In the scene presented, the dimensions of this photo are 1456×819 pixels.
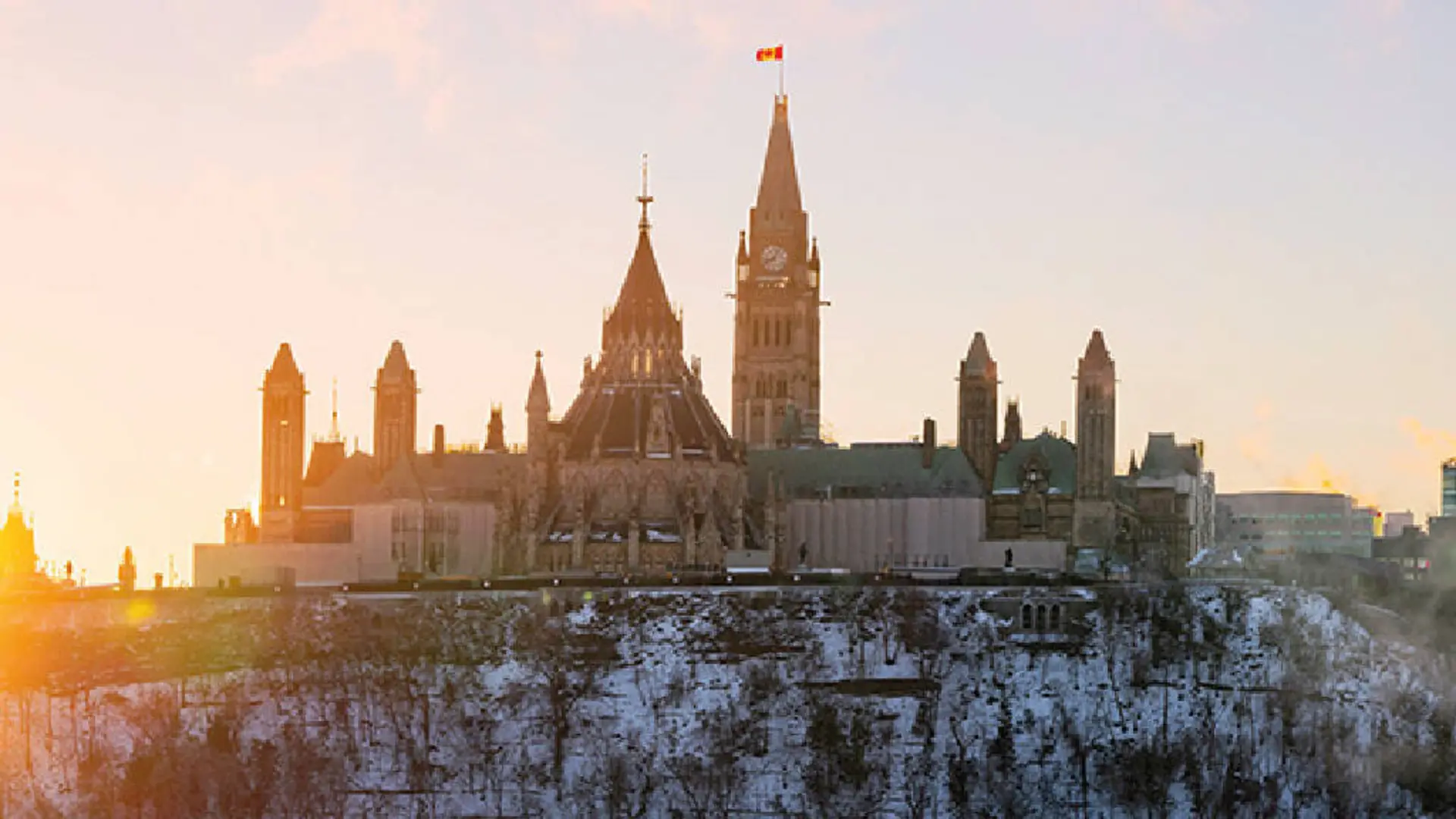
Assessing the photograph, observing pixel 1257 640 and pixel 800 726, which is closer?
pixel 800 726

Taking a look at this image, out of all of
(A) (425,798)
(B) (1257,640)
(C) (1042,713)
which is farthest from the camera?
(B) (1257,640)

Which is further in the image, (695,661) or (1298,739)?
(695,661)

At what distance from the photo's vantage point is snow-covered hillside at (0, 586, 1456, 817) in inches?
6880

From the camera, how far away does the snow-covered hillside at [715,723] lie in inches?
6880

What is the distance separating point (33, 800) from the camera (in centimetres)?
17462

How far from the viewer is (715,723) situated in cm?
18375

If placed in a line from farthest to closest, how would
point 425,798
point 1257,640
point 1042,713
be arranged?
1. point 1257,640
2. point 1042,713
3. point 425,798

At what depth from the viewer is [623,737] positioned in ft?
599

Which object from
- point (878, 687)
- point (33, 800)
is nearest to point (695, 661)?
point (878, 687)

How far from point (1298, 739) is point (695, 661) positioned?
35068mm

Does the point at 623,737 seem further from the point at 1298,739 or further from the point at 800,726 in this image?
the point at 1298,739

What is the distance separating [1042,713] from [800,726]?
1327cm

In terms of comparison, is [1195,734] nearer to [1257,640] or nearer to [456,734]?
[1257,640]

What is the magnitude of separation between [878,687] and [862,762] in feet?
43.9
